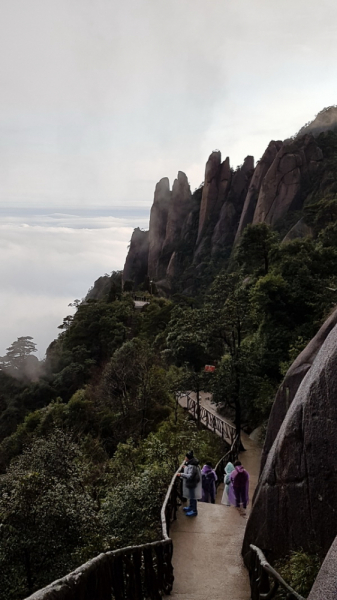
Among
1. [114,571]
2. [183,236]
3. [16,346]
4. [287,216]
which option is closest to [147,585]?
[114,571]

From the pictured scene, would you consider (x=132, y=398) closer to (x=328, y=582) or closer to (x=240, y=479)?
(x=240, y=479)

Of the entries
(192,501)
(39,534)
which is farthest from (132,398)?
(39,534)

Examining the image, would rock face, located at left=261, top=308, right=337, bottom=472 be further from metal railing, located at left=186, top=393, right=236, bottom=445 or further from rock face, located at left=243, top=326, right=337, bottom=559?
metal railing, located at left=186, top=393, right=236, bottom=445

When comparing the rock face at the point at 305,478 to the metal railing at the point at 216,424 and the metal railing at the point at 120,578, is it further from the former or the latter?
the metal railing at the point at 216,424

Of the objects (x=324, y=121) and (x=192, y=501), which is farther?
(x=324, y=121)

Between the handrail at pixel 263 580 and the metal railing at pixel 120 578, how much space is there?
1198 mm

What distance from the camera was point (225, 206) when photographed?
5931cm

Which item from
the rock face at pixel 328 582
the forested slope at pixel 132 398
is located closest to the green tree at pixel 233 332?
the forested slope at pixel 132 398

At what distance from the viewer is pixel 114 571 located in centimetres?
443

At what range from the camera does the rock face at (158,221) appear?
70769mm

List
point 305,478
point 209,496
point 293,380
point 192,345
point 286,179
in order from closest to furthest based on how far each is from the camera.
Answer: point 305,478, point 293,380, point 209,496, point 192,345, point 286,179

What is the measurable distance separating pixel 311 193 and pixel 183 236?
80.9ft

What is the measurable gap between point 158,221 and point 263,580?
7045cm

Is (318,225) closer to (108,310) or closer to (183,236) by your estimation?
(108,310)
